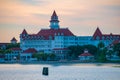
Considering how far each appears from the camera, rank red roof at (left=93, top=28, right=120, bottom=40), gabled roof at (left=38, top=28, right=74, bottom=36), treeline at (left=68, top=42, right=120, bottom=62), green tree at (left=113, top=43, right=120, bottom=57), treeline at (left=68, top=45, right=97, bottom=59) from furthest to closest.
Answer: gabled roof at (left=38, top=28, right=74, bottom=36), red roof at (left=93, top=28, right=120, bottom=40), treeline at (left=68, top=45, right=97, bottom=59), green tree at (left=113, top=43, right=120, bottom=57), treeline at (left=68, top=42, right=120, bottom=62)

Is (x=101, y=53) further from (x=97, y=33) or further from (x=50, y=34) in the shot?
(x=50, y=34)

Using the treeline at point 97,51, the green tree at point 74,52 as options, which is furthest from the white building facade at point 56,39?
the green tree at point 74,52

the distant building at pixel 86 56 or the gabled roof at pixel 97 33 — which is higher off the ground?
the gabled roof at pixel 97 33

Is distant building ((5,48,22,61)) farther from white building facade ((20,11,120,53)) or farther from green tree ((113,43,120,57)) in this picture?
green tree ((113,43,120,57))

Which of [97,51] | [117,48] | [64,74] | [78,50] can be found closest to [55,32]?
[78,50]

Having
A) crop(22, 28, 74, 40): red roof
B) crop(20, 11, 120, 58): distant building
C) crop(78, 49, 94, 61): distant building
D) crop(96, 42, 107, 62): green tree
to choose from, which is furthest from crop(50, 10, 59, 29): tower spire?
crop(78, 49, 94, 61): distant building

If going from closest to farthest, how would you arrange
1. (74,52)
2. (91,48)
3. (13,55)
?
(74,52)
(91,48)
(13,55)

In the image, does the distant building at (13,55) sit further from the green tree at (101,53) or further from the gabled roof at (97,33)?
the green tree at (101,53)

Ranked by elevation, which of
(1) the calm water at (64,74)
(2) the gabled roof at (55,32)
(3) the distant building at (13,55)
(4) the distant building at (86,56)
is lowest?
(1) the calm water at (64,74)

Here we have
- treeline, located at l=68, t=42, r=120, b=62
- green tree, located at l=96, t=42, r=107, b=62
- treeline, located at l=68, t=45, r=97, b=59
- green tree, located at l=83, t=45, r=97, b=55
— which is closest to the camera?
green tree, located at l=96, t=42, r=107, b=62

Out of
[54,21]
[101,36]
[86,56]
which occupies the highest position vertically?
[54,21]

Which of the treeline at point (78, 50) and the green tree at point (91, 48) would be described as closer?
the treeline at point (78, 50)

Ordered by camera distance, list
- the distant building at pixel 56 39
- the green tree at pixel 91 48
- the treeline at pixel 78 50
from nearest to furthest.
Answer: the treeline at pixel 78 50 < the green tree at pixel 91 48 < the distant building at pixel 56 39

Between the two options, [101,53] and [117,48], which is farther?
[117,48]
